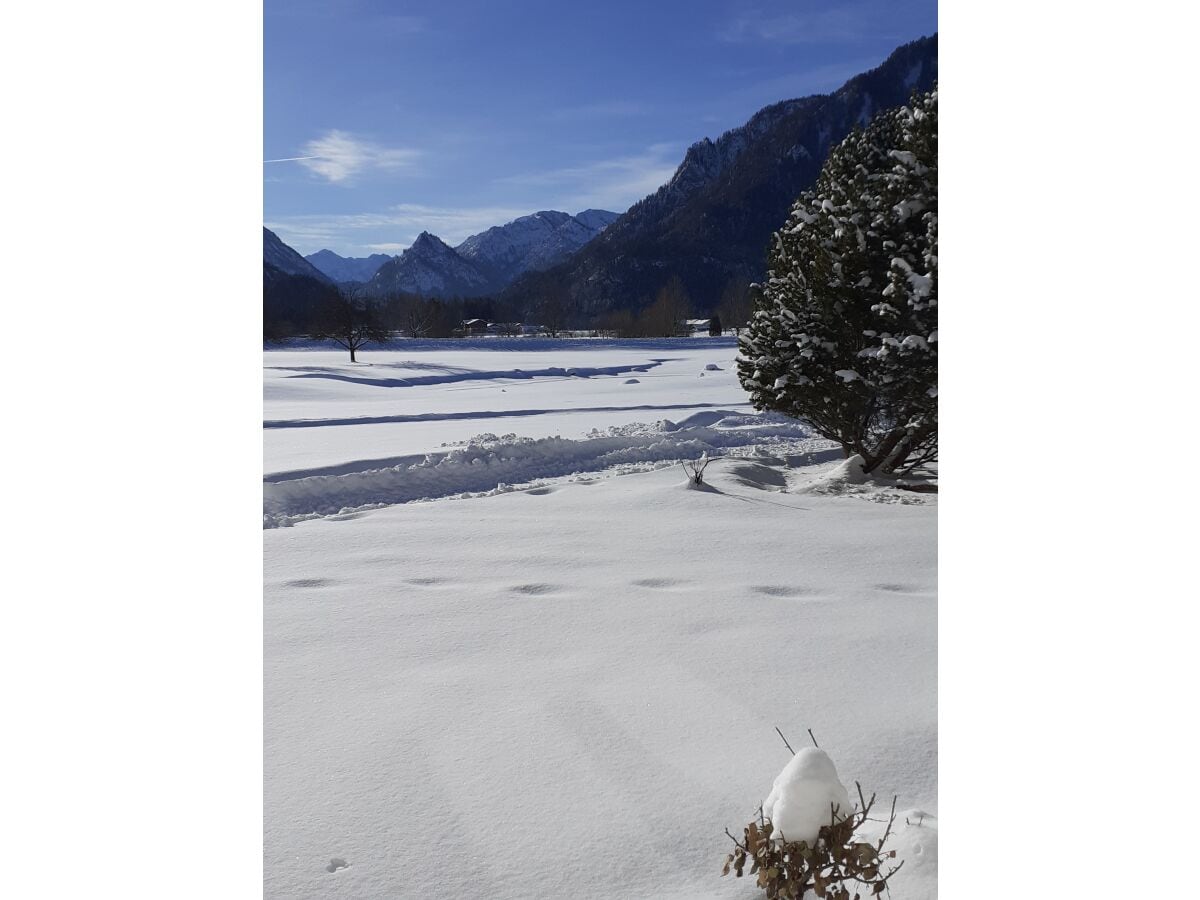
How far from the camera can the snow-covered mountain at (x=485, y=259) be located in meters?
5.98

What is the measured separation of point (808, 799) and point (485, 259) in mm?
10436

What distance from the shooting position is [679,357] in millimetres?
18250

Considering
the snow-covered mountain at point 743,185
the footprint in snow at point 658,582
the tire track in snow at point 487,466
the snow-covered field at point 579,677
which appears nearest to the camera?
the snow-covered field at point 579,677

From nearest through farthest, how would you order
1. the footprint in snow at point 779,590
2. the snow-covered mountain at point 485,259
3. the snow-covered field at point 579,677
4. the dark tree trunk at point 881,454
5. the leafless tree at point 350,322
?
the snow-covered field at point 579,677 → the footprint in snow at point 779,590 → the dark tree trunk at point 881,454 → the snow-covered mountain at point 485,259 → the leafless tree at point 350,322

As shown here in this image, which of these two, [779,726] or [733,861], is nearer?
[733,861]

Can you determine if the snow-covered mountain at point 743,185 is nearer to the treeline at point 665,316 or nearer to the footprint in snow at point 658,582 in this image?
the footprint in snow at point 658,582

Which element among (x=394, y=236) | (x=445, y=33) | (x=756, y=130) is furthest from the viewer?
(x=756, y=130)

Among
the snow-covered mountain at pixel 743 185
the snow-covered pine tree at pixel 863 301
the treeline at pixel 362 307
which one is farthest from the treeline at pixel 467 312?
the snow-covered pine tree at pixel 863 301

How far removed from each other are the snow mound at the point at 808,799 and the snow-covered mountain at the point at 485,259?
3206mm

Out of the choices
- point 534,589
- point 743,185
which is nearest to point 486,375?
point 743,185
